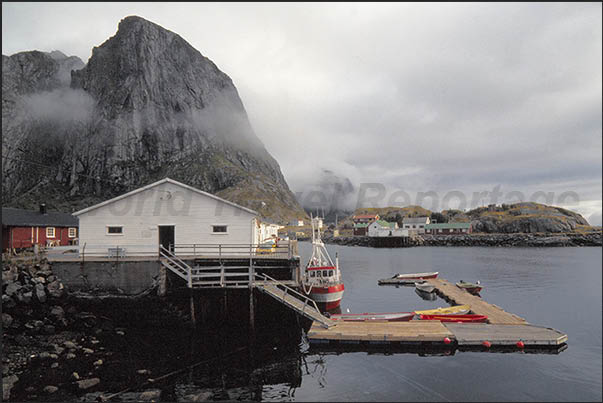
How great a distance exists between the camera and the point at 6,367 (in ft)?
55.5

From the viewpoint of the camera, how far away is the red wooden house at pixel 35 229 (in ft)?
127

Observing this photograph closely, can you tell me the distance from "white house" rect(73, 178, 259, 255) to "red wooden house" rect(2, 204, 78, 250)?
16.3 m

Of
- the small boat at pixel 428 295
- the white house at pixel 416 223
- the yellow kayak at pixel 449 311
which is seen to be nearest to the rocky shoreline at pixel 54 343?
the yellow kayak at pixel 449 311

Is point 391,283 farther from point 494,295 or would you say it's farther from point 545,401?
point 545,401

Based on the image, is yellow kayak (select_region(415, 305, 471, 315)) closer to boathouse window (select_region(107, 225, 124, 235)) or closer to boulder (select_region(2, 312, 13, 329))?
boathouse window (select_region(107, 225, 124, 235))

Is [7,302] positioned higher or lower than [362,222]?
lower

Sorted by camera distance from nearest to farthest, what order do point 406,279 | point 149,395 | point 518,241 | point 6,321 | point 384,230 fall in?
point 149,395
point 6,321
point 406,279
point 518,241
point 384,230

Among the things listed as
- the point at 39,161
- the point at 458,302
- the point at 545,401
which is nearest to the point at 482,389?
the point at 545,401

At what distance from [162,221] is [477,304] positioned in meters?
A: 27.5

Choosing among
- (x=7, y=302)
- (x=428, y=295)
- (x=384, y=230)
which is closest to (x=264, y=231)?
(x=428, y=295)

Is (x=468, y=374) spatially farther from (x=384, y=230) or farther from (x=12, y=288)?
(x=384, y=230)

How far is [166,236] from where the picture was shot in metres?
29.1

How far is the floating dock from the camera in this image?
20.3 metres

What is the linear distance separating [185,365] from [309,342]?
7209 millimetres
